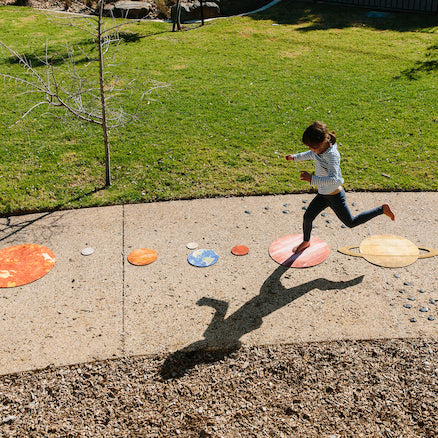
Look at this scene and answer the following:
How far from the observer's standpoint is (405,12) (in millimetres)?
14312

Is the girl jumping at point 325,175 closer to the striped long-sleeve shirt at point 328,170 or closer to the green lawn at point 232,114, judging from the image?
the striped long-sleeve shirt at point 328,170

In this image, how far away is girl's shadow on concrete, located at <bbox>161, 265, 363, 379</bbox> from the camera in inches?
156

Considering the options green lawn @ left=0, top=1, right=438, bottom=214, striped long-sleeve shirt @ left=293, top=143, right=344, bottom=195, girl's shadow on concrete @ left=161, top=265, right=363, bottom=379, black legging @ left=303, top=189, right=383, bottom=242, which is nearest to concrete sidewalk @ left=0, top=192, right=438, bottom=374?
girl's shadow on concrete @ left=161, top=265, right=363, bottom=379

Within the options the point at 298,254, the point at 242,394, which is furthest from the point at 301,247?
the point at 242,394

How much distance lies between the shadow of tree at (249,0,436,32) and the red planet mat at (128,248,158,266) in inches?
402

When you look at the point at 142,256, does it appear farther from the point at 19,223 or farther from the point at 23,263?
the point at 19,223

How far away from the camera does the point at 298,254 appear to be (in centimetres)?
522

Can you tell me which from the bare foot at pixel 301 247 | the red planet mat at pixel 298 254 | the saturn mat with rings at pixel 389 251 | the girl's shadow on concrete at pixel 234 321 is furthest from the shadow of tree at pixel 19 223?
the saturn mat with rings at pixel 389 251

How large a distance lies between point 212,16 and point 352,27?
4.23 meters

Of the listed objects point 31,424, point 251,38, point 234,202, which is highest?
point 251,38

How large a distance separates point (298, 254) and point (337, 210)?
689 mm

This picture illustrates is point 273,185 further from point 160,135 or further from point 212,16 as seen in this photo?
point 212,16

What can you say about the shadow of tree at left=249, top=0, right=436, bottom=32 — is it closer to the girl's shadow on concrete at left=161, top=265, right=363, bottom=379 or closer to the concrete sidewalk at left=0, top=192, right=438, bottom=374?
the concrete sidewalk at left=0, top=192, right=438, bottom=374

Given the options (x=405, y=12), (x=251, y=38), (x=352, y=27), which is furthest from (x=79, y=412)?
(x=405, y=12)
